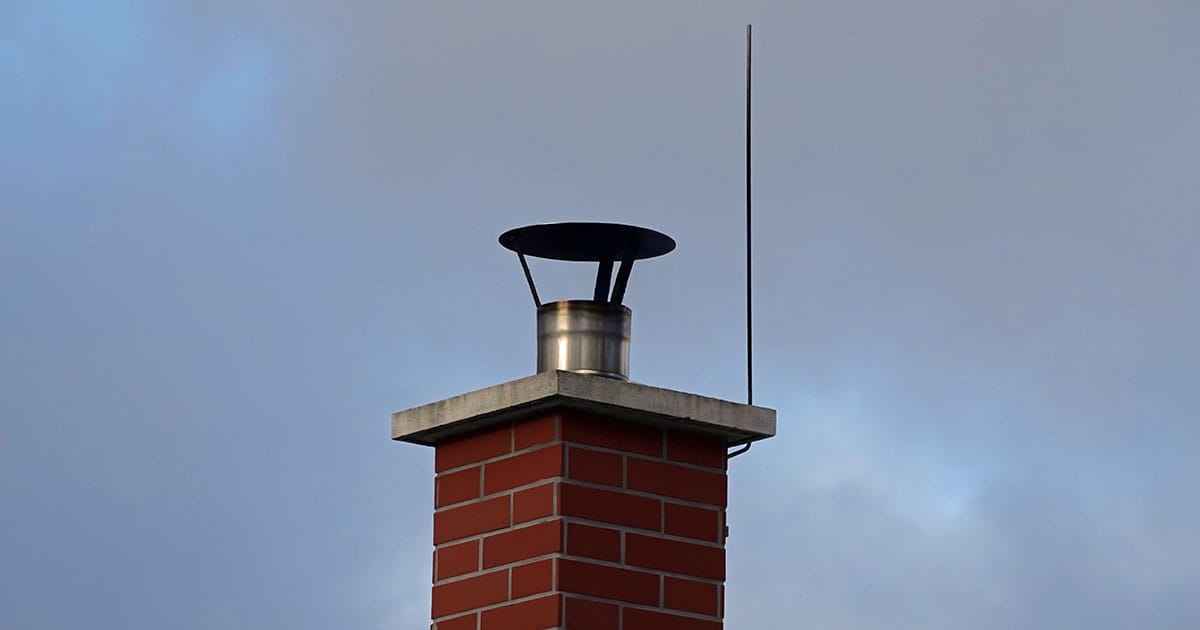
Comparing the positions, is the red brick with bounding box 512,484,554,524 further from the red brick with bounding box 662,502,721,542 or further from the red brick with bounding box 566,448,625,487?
the red brick with bounding box 662,502,721,542

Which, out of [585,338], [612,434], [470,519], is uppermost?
[585,338]

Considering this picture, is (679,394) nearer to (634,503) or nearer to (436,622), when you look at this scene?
(634,503)

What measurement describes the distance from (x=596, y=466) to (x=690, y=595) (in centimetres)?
42

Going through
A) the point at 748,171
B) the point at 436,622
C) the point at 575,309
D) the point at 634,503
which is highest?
the point at 748,171

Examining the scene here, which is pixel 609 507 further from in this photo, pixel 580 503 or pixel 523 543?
pixel 523 543

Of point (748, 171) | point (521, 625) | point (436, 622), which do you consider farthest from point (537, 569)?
point (748, 171)

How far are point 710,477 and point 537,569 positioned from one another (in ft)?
1.92

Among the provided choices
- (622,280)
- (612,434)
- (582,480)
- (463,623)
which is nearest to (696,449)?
(612,434)

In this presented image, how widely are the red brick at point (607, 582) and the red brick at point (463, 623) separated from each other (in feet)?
1.13

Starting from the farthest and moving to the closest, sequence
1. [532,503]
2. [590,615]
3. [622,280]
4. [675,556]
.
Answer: [622,280], [675,556], [532,503], [590,615]

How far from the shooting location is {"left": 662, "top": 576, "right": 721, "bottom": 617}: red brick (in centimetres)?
457

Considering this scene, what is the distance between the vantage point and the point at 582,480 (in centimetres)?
447

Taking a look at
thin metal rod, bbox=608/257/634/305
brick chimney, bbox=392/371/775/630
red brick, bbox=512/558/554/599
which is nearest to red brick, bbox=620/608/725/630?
brick chimney, bbox=392/371/775/630

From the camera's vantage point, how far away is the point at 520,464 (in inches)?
180
